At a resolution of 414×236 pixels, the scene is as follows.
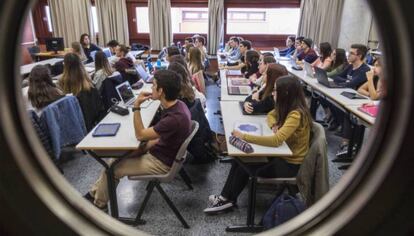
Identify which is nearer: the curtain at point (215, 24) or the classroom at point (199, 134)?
the classroom at point (199, 134)

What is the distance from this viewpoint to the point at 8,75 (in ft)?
1.78

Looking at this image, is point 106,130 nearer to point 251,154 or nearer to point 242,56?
point 251,154

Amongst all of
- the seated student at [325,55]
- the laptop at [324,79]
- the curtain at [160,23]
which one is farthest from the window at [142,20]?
the laptop at [324,79]

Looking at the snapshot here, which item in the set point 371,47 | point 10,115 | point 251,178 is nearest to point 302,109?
point 251,178

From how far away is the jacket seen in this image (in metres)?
2.01

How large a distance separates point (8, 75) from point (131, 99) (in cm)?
280

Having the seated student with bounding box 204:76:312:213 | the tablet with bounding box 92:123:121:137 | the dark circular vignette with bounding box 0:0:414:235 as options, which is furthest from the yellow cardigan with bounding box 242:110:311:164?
the dark circular vignette with bounding box 0:0:414:235

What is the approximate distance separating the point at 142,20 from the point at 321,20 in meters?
4.66

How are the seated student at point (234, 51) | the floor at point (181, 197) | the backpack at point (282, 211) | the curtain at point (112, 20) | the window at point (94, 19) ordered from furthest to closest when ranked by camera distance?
1. the window at point (94, 19)
2. the curtain at point (112, 20)
3. the seated student at point (234, 51)
4. the floor at point (181, 197)
5. the backpack at point (282, 211)

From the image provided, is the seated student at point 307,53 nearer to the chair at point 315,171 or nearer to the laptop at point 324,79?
the laptop at point 324,79

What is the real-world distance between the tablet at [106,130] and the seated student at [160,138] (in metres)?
0.24

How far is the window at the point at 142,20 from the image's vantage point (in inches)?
310

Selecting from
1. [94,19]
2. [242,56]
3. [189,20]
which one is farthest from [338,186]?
[94,19]

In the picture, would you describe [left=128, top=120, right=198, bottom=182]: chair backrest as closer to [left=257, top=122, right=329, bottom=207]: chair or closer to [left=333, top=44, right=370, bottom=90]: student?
[left=257, top=122, right=329, bottom=207]: chair
